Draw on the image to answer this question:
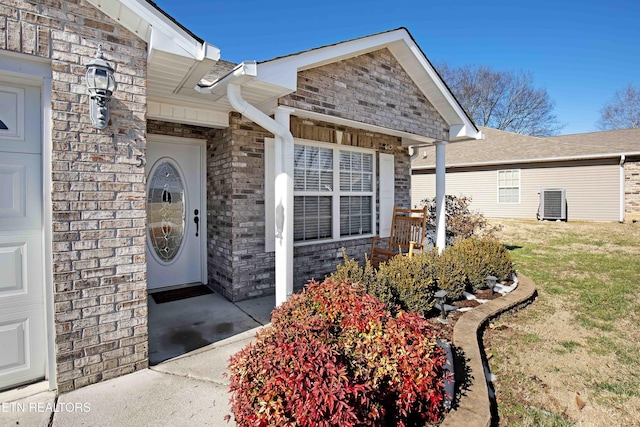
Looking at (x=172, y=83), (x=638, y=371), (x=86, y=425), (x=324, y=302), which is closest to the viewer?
(x=86, y=425)

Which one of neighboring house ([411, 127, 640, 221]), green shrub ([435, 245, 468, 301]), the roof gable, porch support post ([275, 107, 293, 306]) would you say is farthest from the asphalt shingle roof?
porch support post ([275, 107, 293, 306])

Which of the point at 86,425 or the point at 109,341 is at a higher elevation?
the point at 109,341

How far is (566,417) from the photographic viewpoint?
2420 mm

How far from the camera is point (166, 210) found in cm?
507

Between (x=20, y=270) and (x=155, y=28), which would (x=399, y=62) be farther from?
(x=20, y=270)

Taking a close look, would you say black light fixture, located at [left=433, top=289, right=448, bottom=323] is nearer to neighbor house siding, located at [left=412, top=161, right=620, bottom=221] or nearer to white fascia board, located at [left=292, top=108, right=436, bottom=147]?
white fascia board, located at [left=292, top=108, right=436, bottom=147]

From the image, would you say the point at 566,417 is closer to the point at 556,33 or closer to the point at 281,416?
the point at 281,416

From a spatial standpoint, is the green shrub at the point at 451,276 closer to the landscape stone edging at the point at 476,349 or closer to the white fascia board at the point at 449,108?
the landscape stone edging at the point at 476,349

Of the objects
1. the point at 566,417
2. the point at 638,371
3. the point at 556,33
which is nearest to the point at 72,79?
the point at 566,417

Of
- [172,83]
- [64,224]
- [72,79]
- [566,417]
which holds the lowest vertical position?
[566,417]

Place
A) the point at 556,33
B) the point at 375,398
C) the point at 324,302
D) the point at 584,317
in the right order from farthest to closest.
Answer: the point at 556,33 → the point at 584,317 → the point at 324,302 → the point at 375,398

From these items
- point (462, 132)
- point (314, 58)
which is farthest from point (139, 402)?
point (462, 132)

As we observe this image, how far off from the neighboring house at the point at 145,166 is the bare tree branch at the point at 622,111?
28337 millimetres

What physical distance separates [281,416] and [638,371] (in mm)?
3277
